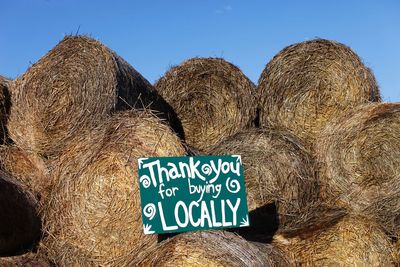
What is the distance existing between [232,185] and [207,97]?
2.23 m

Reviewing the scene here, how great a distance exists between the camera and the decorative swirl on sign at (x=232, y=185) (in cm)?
464

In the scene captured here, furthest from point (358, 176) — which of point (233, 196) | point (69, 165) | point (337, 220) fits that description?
point (69, 165)

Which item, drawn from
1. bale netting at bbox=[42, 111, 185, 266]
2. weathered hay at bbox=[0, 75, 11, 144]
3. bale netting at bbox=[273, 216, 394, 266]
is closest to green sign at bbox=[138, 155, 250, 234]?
bale netting at bbox=[42, 111, 185, 266]

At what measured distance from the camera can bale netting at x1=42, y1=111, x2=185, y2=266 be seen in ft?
15.7

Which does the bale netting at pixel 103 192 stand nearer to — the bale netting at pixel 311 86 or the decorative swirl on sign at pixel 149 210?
the decorative swirl on sign at pixel 149 210

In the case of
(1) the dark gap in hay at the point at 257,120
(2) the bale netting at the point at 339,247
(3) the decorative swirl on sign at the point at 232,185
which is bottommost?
(2) the bale netting at the point at 339,247

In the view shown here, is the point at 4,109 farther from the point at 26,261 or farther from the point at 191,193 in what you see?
the point at 191,193

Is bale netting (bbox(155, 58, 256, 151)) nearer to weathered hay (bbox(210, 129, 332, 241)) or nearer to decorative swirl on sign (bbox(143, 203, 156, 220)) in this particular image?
weathered hay (bbox(210, 129, 332, 241))

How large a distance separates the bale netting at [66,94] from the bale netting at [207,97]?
970 mm

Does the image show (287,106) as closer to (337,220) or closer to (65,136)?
(337,220)

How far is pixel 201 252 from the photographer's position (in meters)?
3.96

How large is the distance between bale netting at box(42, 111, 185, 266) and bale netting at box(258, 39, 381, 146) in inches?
72.7

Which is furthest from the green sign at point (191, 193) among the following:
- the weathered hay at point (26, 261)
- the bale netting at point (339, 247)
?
the weathered hay at point (26, 261)

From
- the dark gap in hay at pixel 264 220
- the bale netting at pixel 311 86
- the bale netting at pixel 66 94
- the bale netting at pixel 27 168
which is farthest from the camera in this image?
the bale netting at pixel 311 86
